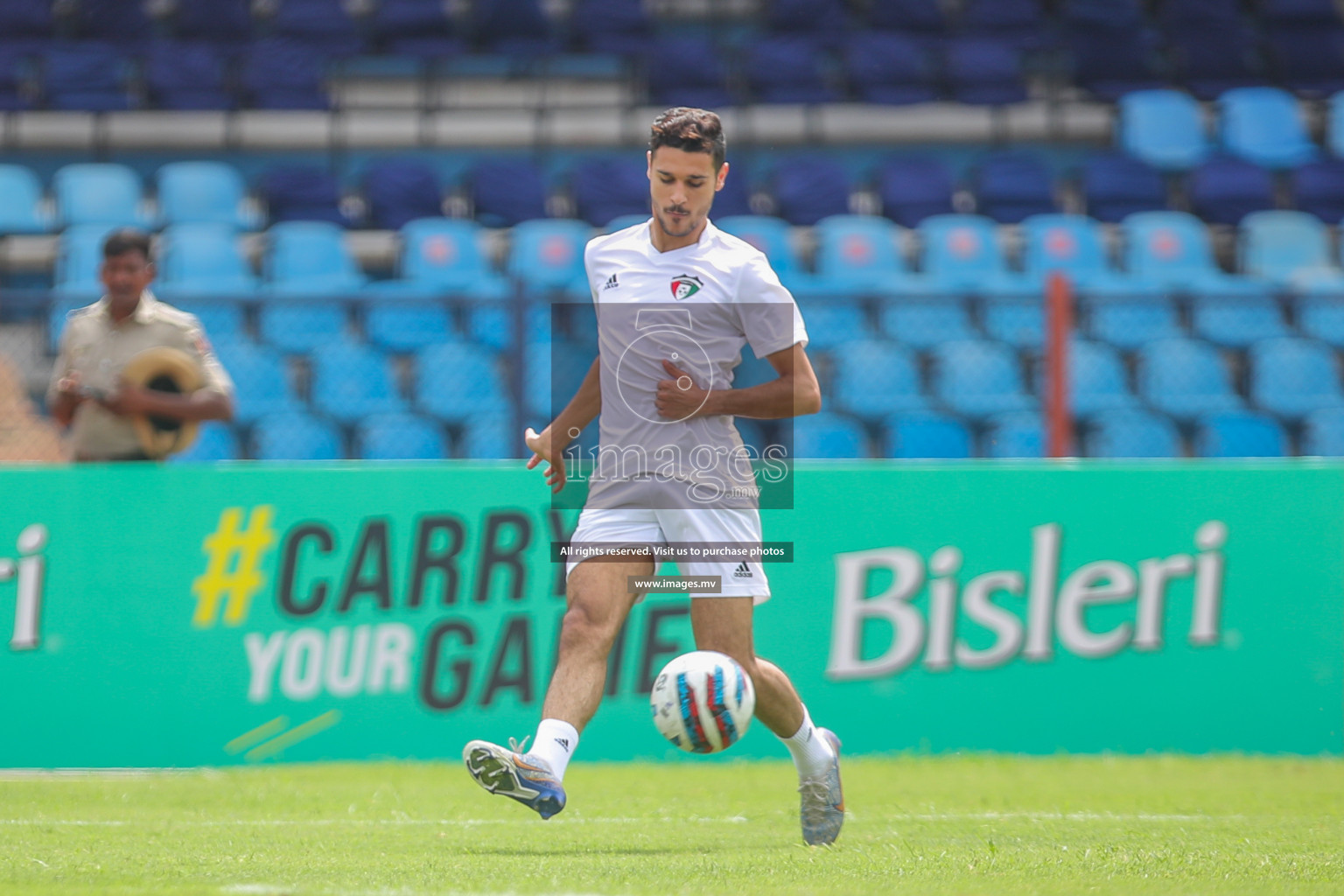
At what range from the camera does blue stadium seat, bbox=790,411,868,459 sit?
35.3ft

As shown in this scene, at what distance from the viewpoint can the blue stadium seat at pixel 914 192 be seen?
1522 cm

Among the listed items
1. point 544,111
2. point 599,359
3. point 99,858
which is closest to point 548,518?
point 599,359

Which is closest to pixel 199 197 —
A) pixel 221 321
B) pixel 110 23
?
pixel 110 23

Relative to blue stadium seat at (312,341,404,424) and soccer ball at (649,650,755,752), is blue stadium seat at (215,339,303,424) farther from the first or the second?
soccer ball at (649,650,755,752)

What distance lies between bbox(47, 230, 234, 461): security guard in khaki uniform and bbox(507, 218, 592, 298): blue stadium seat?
5188 millimetres

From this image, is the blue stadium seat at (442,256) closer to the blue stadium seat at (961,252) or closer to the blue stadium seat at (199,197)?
the blue stadium seat at (199,197)

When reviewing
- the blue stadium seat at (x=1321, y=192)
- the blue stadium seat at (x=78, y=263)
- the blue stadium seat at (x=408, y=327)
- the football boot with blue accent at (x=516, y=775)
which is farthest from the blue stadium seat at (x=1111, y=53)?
the football boot with blue accent at (x=516, y=775)

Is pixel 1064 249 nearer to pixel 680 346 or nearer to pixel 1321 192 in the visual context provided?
pixel 1321 192

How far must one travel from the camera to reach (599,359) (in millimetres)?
5324

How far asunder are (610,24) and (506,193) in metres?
2.91

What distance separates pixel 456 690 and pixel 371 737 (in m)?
0.48

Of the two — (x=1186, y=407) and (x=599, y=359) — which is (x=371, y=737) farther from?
(x=1186, y=407)

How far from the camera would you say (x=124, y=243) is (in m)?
8.13

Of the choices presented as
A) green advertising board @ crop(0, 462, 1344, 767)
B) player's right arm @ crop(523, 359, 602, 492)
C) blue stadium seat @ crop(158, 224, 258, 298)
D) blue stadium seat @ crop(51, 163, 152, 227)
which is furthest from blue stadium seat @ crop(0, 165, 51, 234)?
player's right arm @ crop(523, 359, 602, 492)
